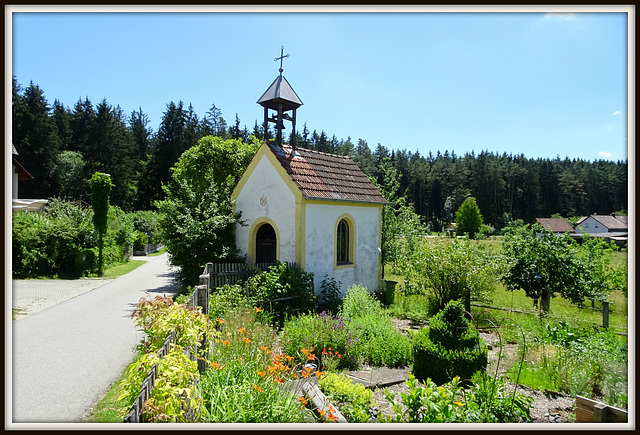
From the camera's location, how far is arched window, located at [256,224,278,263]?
545 inches

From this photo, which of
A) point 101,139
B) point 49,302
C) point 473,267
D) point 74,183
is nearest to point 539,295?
point 473,267

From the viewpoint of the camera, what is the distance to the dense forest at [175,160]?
3588 centimetres

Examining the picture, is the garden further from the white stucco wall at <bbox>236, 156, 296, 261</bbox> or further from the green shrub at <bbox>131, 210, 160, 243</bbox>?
the green shrub at <bbox>131, 210, 160, 243</bbox>

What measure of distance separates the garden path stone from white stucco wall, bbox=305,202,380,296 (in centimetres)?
513

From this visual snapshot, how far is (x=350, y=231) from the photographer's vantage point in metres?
14.8

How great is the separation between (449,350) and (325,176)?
28.1ft

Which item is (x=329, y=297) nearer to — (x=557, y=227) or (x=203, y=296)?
(x=203, y=296)

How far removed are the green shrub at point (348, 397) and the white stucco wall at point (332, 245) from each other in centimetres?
652

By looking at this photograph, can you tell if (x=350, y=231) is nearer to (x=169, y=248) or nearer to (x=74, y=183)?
(x=169, y=248)

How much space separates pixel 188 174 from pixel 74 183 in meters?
27.9

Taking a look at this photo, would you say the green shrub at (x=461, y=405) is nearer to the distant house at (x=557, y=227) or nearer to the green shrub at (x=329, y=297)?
the green shrub at (x=329, y=297)

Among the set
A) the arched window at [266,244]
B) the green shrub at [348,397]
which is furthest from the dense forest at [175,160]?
the arched window at [266,244]

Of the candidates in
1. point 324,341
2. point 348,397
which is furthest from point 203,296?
point 348,397

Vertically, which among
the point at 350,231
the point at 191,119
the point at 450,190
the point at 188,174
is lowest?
the point at 350,231
